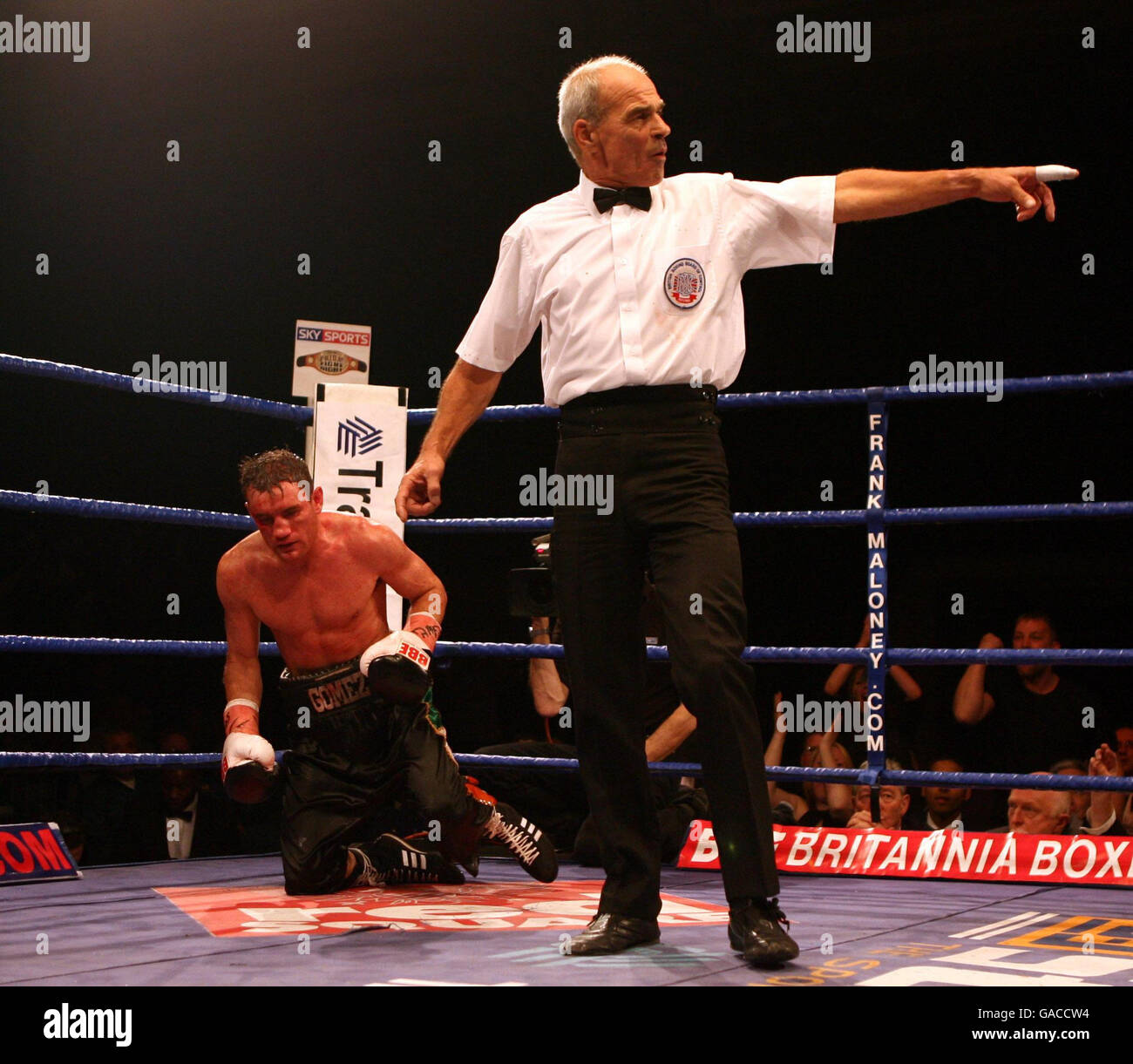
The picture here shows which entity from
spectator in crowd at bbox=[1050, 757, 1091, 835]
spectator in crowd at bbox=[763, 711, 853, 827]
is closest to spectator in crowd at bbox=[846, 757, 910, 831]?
spectator in crowd at bbox=[763, 711, 853, 827]

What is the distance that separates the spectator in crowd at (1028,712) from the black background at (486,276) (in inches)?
28.7

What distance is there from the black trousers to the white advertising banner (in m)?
1.50

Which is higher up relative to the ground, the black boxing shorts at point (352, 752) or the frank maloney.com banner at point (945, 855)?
the black boxing shorts at point (352, 752)

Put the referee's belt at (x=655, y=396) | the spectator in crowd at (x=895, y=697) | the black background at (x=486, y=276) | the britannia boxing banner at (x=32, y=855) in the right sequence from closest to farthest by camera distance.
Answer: the referee's belt at (x=655, y=396) → the britannia boxing banner at (x=32, y=855) → the spectator in crowd at (x=895, y=697) → the black background at (x=486, y=276)

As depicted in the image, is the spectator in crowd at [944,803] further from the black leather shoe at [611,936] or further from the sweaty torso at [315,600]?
the black leather shoe at [611,936]

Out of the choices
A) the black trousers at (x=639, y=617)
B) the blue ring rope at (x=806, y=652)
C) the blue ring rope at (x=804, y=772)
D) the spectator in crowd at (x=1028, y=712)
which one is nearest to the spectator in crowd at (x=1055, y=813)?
the spectator in crowd at (x=1028, y=712)

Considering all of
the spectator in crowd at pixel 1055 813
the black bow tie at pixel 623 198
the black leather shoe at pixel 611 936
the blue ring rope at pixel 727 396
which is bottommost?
the spectator in crowd at pixel 1055 813

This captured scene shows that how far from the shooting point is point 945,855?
9.21 feet

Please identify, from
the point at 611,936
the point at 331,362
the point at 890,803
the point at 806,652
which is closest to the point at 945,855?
the point at 806,652

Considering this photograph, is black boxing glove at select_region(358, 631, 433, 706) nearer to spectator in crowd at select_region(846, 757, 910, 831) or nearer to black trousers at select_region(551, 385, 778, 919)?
black trousers at select_region(551, 385, 778, 919)

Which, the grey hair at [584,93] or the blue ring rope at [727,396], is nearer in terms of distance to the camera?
the grey hair at [584,93]

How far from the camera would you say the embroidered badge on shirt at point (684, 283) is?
1.98 metres

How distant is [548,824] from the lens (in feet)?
11.7
